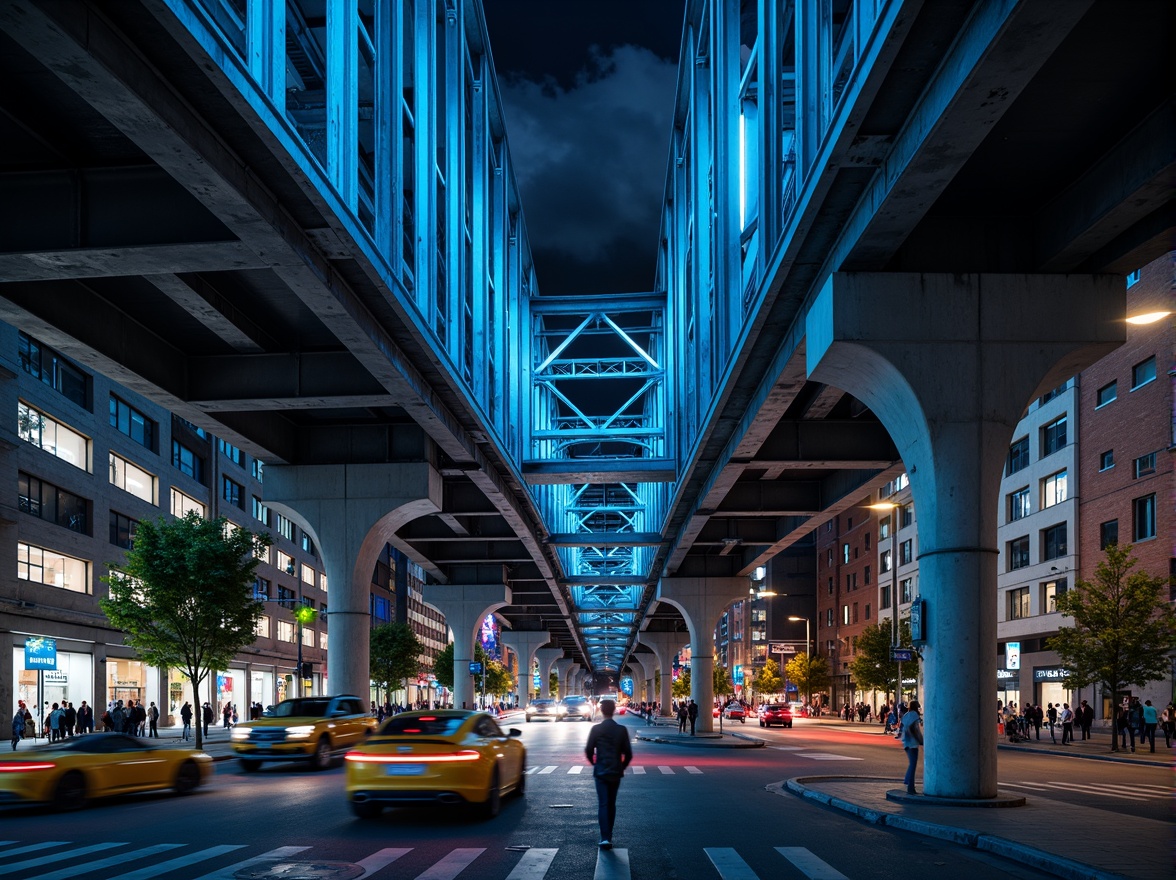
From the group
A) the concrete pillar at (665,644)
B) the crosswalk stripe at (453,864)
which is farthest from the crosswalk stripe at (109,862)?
the concrete pillar at (665,644)

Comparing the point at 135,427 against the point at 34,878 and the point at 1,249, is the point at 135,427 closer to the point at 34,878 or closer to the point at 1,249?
the point at 1,249

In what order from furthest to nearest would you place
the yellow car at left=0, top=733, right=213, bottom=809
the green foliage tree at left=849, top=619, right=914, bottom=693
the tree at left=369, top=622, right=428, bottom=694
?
the tree at left=369, top=622, right=428, bottom=694 < the green foliage tree at left=849, top=619, right=914, bottom=693 < the yellow car at left=0, top=733, right=213, bottom=809

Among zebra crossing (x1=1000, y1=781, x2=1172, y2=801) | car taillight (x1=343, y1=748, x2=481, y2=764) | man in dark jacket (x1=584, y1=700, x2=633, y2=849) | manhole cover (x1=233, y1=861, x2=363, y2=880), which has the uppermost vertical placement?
man in dark jacket (x1=584, y1=700, x2=633, y2=849)

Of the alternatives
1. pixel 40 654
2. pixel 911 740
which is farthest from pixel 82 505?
pixel 911 740

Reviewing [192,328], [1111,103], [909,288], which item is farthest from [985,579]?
[192,328]

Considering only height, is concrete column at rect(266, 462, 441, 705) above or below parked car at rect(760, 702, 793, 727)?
above

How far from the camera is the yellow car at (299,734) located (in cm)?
2597

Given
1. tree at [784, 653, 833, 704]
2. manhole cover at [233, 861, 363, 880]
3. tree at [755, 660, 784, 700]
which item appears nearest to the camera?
manhole cover at [233, 861, 363, 880]

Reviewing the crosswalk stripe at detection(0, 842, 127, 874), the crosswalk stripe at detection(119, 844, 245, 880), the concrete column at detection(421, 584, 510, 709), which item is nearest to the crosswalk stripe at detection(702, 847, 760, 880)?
the crosswalk stripe at detection(119, 844, 245, 880)

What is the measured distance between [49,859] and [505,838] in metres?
4.90

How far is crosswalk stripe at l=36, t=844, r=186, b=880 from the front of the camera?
36.8 ft

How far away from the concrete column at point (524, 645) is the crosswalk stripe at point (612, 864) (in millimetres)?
94943

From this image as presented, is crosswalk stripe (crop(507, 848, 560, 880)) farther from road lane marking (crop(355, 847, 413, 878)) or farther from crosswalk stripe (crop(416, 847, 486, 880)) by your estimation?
road lane marking (crop(355, 847, 413, 878))

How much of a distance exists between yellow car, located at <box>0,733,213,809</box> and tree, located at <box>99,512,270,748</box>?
17.4m
